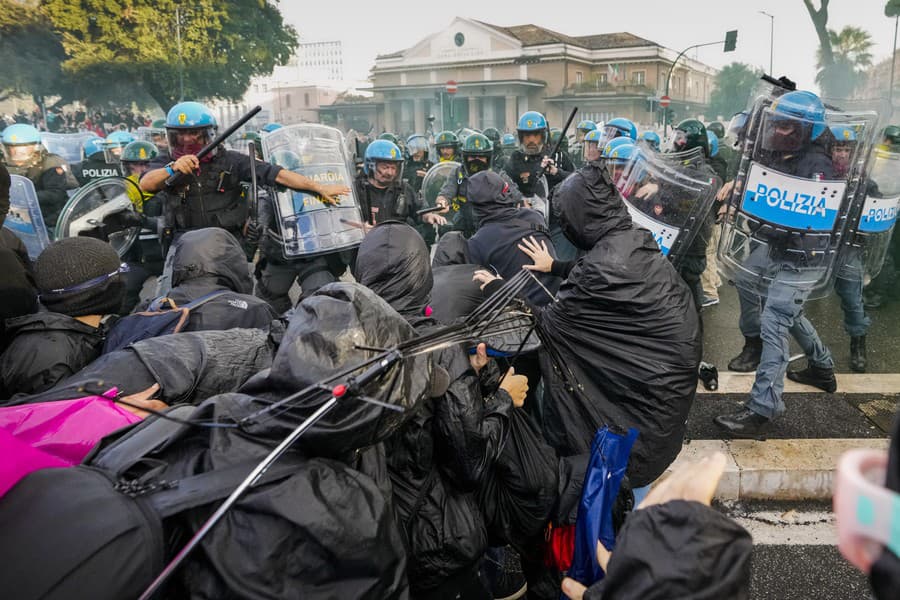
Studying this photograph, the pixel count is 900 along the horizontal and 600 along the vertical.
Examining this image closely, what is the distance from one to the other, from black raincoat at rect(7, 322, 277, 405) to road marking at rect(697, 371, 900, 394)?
3.31 m

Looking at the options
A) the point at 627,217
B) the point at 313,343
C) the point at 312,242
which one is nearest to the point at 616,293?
the point at 627,217

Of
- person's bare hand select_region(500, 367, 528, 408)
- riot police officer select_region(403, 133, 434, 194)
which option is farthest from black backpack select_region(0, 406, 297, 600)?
riot police officer select_region(403, 133, 434, 194)

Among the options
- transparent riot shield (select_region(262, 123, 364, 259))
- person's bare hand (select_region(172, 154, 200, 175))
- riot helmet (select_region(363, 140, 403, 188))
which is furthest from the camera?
riot helmet (select_region(363, 140, 403, 188))

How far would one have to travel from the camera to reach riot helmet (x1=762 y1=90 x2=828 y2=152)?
3395 mm

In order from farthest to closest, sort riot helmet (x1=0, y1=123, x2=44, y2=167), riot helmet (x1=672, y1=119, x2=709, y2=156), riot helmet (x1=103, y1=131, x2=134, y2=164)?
riot helmet (x1=103, y1=131, x2=134, y2=164) < riot helmet (x1=0, y1=123, x2=44, y2=167) < riot helmet (x1=672, y1=119, x2=709, y2=156)

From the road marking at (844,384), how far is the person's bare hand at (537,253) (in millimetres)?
1747

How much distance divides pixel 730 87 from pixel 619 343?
2953 inches

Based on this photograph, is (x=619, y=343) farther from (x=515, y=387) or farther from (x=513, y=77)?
(x=513, y=77)

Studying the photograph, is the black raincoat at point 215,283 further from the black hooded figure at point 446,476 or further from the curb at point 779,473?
the curb at point 779,473

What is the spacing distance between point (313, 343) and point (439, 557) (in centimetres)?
85

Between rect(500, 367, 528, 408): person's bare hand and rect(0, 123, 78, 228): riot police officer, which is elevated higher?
rect(0, 123, 78, 228): riot police officer

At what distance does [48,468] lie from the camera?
1095 millimetres

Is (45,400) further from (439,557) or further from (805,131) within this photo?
(805,131)

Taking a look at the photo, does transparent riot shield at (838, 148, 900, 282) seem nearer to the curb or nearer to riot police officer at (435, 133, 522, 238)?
the curb
